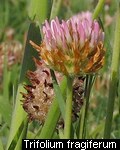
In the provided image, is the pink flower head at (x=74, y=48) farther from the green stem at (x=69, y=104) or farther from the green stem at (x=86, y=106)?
the green stem at (x=86, y=106)

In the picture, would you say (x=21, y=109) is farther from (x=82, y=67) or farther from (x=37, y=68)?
(x=82, y=67)

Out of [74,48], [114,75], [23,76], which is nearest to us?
[74,48]

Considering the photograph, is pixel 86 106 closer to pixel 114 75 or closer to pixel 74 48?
pixel 114 75

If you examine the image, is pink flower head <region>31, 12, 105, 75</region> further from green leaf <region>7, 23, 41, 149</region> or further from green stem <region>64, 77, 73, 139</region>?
green leaf <region>7, 23, 41, 149</region>

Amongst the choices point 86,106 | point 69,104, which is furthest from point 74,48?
point 86,106

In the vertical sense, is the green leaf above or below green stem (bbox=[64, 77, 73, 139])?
above

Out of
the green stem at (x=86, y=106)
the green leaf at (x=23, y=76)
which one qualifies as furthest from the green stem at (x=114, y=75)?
the green leaf at (x=23, y=76)

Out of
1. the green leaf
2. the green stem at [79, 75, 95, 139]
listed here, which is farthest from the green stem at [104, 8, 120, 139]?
the green leaf

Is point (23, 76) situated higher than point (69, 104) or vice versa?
point (23, 76)
